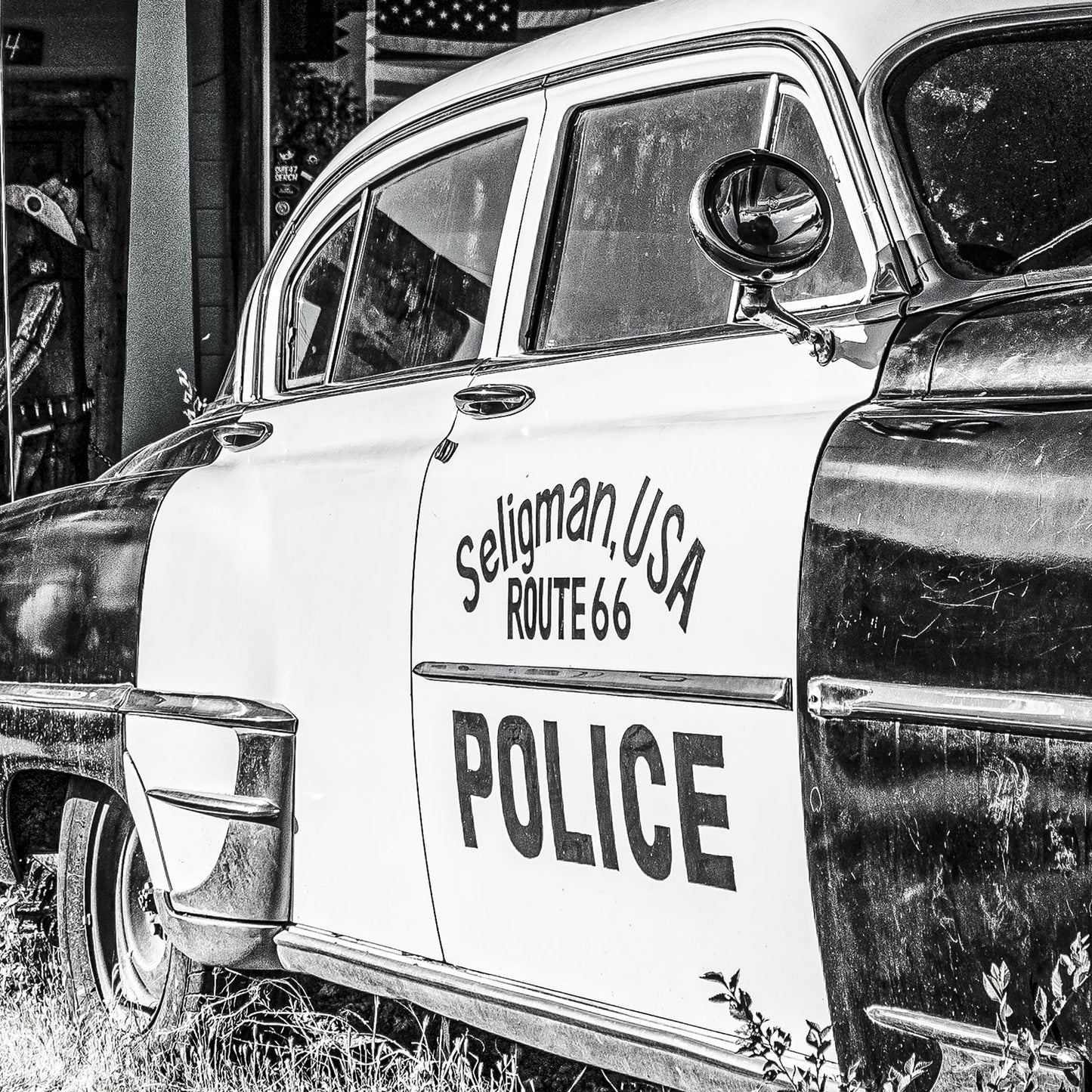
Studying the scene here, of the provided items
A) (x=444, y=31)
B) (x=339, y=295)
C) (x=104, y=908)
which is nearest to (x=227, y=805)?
(x=104, y=908)

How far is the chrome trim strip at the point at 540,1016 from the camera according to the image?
7.71 feet

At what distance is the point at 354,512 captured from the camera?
307cm

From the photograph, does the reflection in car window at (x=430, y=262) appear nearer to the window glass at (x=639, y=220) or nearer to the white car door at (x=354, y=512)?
the white car door at (x=354, y=512)

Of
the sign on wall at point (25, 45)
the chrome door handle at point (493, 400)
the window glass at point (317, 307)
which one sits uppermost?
the sign on wall at point (25, 45)

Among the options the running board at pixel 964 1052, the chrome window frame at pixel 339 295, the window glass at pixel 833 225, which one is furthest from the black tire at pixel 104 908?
the running board at pixel 964 1052

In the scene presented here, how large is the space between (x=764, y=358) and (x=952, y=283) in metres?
0.29

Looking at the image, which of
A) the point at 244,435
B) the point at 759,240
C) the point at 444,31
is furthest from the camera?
the point at 444,31

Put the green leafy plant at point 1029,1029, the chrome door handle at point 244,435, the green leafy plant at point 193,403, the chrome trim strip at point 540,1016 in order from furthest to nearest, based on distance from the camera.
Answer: the green leafy plant at point 193,403, the chrome door handle at point 244,435, the chrome trim strip at point 540,1016, the green leafy plant at point 1029,1029

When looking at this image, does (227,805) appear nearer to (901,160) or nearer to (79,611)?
(79,611)

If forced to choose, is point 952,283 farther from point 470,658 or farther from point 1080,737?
point 470,658

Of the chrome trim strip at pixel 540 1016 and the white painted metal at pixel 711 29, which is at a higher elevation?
the white painted metal at pixel 711 29

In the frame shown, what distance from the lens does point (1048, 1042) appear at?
1.86 meters

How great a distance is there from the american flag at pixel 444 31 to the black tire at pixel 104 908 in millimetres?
4837

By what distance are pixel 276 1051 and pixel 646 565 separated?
1779 mm
